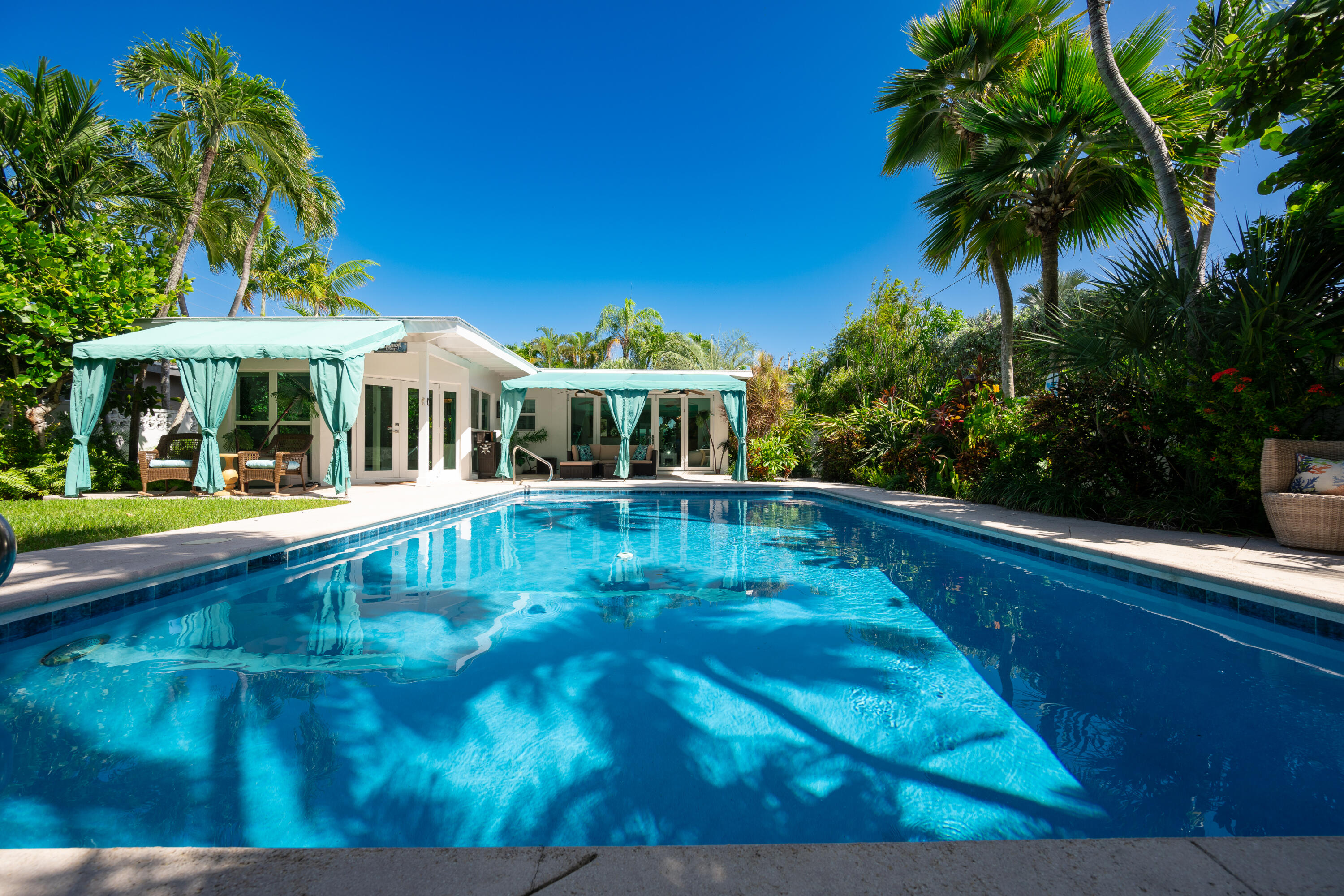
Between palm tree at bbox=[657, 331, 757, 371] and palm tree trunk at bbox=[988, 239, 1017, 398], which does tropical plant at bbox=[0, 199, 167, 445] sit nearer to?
palm tree trunk at bbox=[988, 239, 1017, 398]

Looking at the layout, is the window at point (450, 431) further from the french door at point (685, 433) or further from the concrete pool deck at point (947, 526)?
the french door at point (685, 433)

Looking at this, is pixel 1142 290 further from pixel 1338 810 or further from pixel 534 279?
pixel 534 279

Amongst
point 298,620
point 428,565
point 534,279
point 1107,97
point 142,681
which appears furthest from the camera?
point 534,279

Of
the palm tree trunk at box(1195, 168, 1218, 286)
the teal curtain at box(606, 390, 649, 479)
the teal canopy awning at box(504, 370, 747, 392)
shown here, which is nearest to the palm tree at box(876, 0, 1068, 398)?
the palm tree trunk at box(1195, 168, 1218, 286)

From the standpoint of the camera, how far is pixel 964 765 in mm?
2268

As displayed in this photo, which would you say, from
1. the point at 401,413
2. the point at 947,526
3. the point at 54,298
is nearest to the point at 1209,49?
the point at 947,526

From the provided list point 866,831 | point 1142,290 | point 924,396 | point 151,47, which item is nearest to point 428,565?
point 866,831

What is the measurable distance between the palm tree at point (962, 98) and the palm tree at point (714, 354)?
1197 cm

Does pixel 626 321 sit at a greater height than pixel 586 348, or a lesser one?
greater

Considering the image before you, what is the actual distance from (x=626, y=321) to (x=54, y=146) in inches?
688

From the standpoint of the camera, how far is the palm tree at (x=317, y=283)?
64.4ft

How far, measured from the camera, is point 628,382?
12531 millimetres

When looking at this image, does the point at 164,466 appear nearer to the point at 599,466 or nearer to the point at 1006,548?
the point at 599,466

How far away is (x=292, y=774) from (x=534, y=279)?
24.4 m
